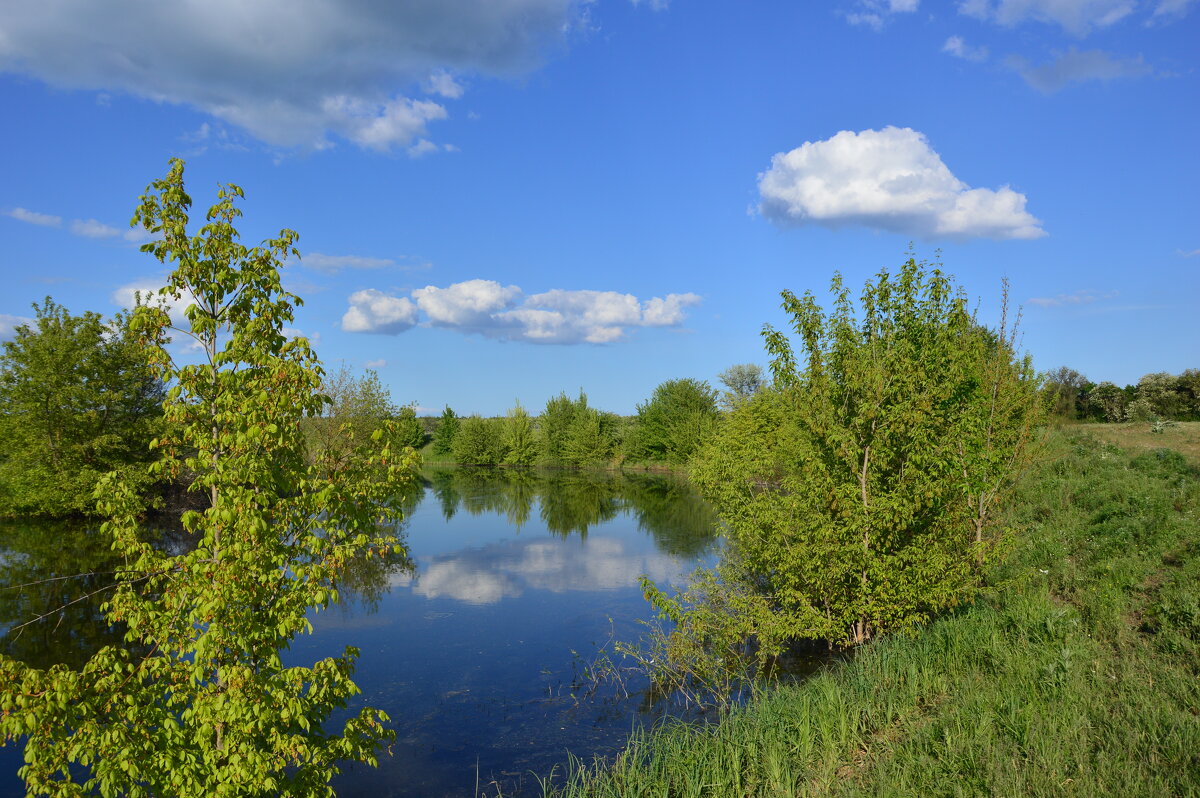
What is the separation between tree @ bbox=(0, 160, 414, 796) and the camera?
17.0 ft

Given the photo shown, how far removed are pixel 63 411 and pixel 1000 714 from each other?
119ft

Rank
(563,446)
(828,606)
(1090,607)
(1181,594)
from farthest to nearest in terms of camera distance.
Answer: (563,446), (828,606), (1090,607), (1181,594)

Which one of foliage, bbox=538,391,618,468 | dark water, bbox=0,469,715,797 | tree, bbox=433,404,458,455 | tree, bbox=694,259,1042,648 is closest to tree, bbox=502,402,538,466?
foliage, bbox=538,391,618,468

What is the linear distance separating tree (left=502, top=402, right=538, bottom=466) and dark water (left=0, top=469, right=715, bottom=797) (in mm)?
50009

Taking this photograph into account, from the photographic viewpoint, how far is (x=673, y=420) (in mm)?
74000

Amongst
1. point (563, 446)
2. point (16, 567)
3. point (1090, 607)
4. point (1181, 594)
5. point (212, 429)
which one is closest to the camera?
point (212, 429)

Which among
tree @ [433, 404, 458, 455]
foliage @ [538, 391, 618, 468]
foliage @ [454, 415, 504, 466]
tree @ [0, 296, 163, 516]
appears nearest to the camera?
tree @ [0, 296, 163, 516]

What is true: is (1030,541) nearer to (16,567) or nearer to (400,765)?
(400,765)

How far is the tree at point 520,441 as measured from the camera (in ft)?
287

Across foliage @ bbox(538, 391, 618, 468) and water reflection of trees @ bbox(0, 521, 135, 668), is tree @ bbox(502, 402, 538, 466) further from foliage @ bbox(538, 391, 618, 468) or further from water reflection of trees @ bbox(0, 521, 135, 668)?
water reflection of trees @ bbox(0, 521, 135, 668)

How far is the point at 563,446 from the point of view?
3401 inches

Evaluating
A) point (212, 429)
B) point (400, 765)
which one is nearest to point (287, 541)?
point (212, 429)

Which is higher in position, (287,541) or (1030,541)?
(287,541)

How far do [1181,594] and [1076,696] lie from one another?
5.05 metres
